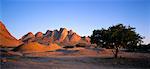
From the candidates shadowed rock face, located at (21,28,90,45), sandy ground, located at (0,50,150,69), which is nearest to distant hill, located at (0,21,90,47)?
shadowed rock face, located at (21,28,90,45)

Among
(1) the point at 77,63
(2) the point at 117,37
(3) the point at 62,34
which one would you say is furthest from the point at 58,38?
(1) the point at 77,63

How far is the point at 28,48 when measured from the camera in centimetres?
8388

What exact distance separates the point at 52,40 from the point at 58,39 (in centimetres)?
573

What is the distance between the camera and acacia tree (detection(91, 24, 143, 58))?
39.4 metres

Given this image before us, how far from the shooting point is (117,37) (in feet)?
130

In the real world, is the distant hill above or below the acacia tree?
above

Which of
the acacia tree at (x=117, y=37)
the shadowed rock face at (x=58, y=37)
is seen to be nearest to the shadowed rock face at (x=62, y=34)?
the shadowed rock face at (x=58, y=37)

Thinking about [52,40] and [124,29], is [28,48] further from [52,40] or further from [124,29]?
[52,40]

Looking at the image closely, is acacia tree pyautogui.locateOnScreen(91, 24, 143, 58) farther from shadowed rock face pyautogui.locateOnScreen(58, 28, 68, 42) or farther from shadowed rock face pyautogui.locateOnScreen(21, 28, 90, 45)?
shadowed rock face pyautogui.locateOnScreen(58, 28, 68, 42)

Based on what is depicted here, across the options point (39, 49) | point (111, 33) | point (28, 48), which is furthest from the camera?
point (39, 49)

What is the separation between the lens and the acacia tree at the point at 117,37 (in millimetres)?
39438

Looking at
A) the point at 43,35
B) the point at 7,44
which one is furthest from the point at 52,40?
the point at 7,44

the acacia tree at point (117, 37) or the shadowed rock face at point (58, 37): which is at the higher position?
the shadowed rock face at point (58, 37)

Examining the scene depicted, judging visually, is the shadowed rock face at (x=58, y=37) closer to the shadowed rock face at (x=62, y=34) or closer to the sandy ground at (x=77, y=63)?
the shadowed rock face at (x=62, y=34)
